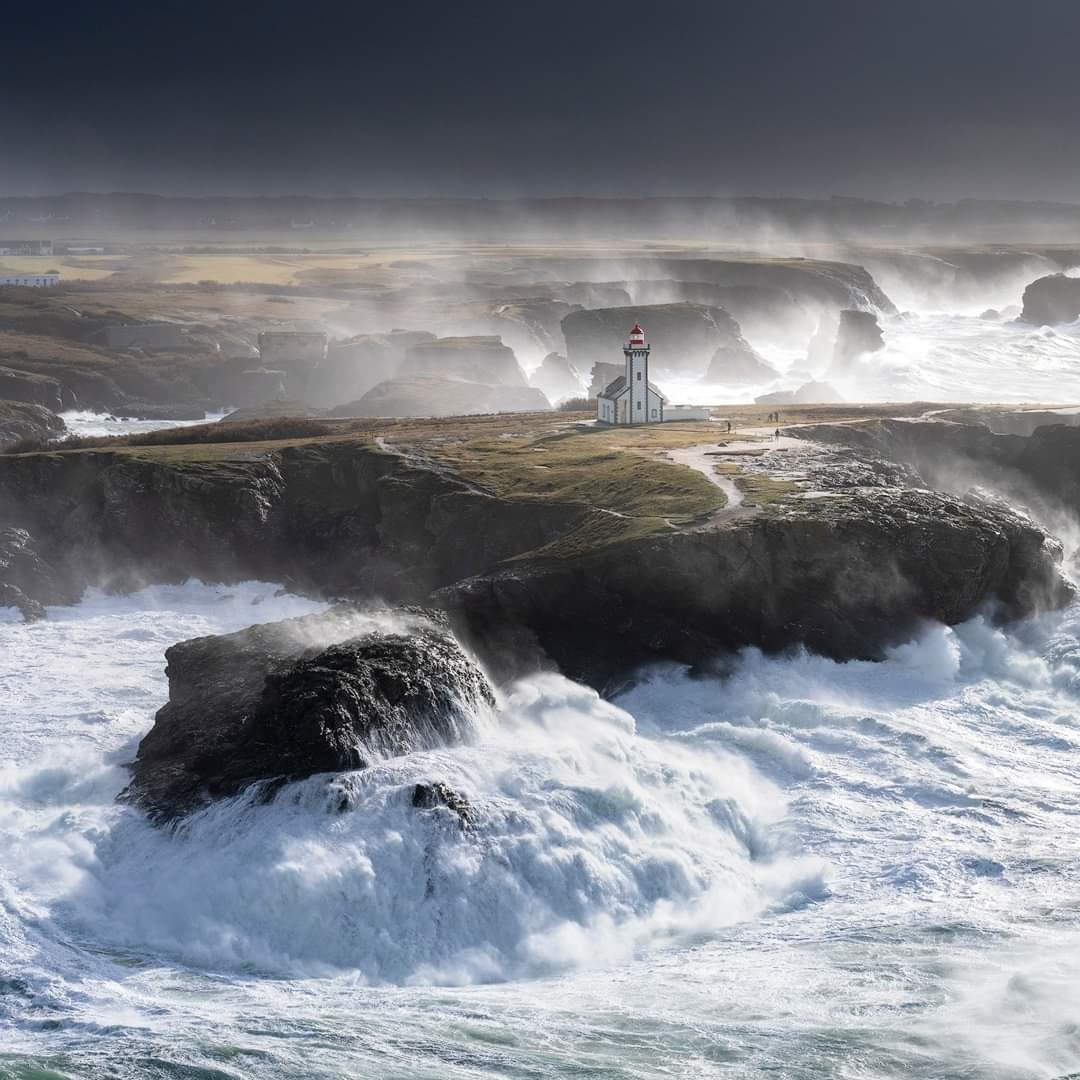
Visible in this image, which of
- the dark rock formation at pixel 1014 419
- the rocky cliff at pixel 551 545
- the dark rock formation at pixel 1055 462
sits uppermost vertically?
the dark rock formation at pixel 1014 419

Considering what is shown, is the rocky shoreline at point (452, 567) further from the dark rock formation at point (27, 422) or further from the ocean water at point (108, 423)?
the ocean water at point (108, 423)

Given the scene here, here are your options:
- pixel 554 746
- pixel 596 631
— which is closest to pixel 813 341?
pixel 596 631

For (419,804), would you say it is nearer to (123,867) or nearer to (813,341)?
(123,867)

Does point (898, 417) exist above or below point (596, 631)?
above

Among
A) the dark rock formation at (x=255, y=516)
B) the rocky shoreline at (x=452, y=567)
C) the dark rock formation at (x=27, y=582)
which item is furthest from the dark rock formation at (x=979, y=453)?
the dark rock formation at (x=27, y=582)

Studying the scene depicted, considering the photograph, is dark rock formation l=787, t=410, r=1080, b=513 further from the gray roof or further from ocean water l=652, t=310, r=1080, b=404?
ocean water l=652, t=310, r=1080, b=404

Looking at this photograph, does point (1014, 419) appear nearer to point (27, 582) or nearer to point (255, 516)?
point (255, 516)
